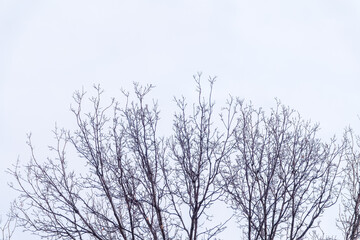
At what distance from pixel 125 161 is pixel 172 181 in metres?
0.88

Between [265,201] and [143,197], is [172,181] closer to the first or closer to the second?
[143,197]

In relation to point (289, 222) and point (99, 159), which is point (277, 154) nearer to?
point (289, 222)

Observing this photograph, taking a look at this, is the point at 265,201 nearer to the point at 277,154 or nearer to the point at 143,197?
the point at 277,154

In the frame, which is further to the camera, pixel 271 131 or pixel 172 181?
pixel 271 131

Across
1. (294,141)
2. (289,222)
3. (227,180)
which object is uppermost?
(294,141)

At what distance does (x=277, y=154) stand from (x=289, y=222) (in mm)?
1228

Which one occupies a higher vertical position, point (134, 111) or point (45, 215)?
point (134, 111)

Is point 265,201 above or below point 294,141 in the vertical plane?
below

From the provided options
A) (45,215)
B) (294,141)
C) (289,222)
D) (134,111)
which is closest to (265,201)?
(289,222)

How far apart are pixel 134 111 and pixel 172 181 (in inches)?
54.7

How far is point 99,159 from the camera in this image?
9031mm

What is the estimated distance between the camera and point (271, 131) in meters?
9.73

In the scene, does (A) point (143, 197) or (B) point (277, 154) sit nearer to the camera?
(A) point (143, 197)

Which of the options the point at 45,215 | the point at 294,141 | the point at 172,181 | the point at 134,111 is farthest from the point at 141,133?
the point at 294,141
